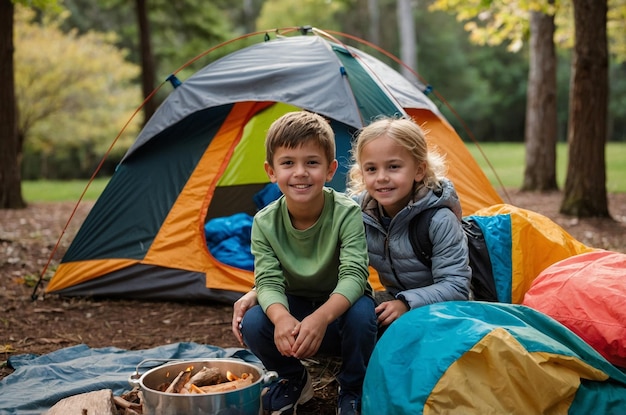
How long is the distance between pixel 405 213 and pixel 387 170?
0.18 meters

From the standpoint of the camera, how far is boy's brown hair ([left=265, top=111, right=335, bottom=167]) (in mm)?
2254

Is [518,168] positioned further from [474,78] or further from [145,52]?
[474,78]

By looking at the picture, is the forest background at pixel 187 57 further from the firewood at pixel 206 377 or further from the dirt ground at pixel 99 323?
the firewood at pixel 206 377

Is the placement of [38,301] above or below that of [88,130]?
below

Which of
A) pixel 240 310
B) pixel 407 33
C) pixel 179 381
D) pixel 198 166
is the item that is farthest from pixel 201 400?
pixel 407 33

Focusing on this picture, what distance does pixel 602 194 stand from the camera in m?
6.66

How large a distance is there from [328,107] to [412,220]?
1.48 m

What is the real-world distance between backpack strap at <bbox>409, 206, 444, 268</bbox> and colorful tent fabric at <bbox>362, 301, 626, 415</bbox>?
43 cm

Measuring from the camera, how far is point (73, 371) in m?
2.83

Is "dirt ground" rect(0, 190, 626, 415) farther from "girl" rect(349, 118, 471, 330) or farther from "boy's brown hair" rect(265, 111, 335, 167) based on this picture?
"boy's brown hair" rect(265, 111, 335, 167)

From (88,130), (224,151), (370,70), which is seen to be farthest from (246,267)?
(88,130)

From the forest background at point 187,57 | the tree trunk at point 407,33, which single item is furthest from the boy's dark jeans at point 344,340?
the tree trunk at point 407,33

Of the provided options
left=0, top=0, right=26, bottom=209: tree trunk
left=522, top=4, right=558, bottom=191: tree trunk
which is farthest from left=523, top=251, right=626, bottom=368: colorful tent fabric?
left=522, top=4, right=558, bottom=191: tree trunk

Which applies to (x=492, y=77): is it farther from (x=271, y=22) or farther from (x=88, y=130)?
(x=88, y=130)
